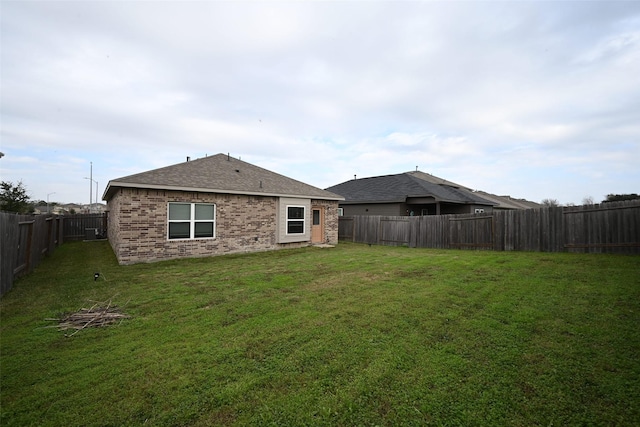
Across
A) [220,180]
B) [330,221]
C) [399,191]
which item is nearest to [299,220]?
[330,221]

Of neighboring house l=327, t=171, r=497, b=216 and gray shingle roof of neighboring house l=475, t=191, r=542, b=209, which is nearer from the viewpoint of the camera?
neighboring house l=327, t=171, r=497, b=216

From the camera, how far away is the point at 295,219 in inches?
591

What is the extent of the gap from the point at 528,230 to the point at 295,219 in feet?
34.2

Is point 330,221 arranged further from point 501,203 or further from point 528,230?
point 501,203

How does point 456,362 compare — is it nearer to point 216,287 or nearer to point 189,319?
point 189,319

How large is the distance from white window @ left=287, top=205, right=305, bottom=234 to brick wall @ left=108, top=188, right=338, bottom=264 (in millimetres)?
755

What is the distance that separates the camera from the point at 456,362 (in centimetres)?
331

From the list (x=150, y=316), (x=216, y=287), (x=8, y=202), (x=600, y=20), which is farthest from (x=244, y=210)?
(x=8, y=202)

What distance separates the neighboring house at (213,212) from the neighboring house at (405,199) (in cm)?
622

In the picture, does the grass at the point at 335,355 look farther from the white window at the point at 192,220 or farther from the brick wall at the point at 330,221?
the brick wall at the point at 330,221

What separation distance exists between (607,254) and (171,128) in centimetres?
2282

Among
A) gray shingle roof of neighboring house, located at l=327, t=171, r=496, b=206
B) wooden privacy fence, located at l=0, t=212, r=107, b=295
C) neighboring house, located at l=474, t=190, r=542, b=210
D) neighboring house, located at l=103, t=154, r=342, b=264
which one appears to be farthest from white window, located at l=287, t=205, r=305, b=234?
neighboring house, located at l=474, t=190, r=542, b=210

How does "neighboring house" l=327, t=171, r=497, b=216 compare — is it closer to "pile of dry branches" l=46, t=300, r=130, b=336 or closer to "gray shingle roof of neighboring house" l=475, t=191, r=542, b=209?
"gray shingle roof of neighboring house" l=475, t=191, r=542, b=209

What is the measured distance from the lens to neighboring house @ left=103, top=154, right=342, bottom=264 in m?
10.5
